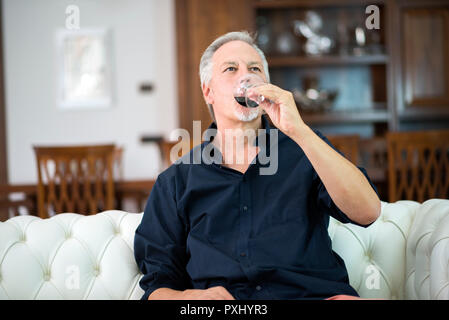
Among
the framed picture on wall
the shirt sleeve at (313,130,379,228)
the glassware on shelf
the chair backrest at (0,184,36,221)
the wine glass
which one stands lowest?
the chair backrest at (0,184,36,221)

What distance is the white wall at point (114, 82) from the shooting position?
4430mm

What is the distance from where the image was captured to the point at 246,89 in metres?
1.27

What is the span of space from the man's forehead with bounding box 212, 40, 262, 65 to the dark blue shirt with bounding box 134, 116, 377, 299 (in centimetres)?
24

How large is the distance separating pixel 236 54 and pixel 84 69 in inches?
133

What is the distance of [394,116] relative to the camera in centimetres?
404

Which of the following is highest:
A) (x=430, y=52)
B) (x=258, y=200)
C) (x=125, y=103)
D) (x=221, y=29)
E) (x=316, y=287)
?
(x=221, y=29)

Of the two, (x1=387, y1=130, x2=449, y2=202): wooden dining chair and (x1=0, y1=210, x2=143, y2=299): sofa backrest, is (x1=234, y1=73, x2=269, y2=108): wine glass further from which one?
(x1=387, y1=130, x2=449, y2=202): wooden dining chair

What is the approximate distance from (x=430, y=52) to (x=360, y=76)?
580 millimetres

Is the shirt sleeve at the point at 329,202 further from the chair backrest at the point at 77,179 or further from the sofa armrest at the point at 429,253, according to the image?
the chair backrest at the point at 77,179

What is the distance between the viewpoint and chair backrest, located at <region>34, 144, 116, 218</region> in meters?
2.68

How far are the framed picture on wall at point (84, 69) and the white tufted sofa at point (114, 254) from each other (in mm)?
3188

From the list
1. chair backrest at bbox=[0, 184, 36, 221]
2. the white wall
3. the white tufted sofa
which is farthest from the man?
the white wall
